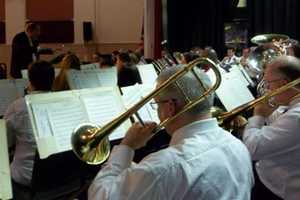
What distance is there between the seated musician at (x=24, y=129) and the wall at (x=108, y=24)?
7697 mm

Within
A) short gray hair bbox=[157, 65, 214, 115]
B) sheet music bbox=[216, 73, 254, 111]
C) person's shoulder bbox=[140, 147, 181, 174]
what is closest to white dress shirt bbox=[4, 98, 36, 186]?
sheet music bbox=[216, 73, 254, 111]

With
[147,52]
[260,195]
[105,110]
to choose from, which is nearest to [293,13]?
[147,52]

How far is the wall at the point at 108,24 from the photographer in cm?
1109

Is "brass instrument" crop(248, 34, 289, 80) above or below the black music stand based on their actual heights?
above

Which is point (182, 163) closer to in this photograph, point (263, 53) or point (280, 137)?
point (280, 137)

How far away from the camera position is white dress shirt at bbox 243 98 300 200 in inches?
103

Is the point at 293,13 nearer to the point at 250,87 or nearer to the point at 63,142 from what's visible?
the point at 250,87

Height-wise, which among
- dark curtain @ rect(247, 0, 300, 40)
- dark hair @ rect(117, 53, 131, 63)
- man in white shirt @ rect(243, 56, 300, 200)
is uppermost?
dark curtain @ rect(247, 0, 300, 40)

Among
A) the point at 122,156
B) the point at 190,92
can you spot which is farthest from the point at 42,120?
the point at 190,92

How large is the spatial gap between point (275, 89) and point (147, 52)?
6.98 m

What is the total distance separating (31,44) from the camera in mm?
7645

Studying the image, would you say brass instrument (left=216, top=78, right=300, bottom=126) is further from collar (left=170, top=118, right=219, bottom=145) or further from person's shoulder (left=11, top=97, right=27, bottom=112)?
person's shoulder (left=11, top=97, right=27, bottom=112)

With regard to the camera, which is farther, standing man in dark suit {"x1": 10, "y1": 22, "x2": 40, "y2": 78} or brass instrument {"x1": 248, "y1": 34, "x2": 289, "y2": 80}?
standing man in dark suit {"x1": 10, "y1": 22, "x2": 40, "y2": 78}

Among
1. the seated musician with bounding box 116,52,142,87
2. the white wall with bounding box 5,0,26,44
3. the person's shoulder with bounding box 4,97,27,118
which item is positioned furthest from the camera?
the white wall with bounding box 5,0,26,44
